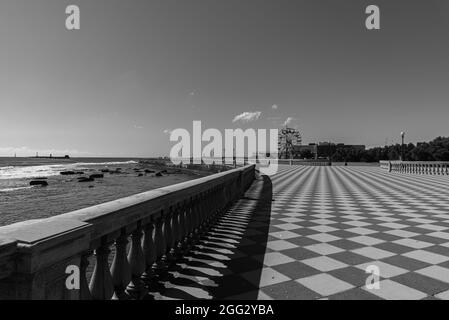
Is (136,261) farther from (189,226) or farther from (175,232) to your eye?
(189,226)

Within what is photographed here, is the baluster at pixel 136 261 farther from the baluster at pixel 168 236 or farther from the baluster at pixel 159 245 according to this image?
the baluster at pixel 168 236

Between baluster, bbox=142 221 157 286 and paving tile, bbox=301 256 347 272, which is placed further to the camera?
paving tile, bbox=301 256 347 272

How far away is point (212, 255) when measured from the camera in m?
4.64

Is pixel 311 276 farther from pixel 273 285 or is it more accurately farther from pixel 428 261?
pixel 428 261

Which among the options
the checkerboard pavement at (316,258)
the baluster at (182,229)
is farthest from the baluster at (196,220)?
the baluster at (182,229)

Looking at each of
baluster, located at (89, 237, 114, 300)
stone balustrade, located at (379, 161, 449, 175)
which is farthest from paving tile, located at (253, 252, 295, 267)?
stone balustrade, located at (379, 161, 449, 175)

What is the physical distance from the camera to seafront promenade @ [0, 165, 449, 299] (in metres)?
1.78

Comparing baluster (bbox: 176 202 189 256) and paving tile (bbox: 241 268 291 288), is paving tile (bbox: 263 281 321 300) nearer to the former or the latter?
paving tile (bbox: 241 268 291 288)

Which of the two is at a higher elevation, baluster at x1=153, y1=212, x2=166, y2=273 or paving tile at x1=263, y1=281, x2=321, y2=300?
baluster at x1=153, y1=212, x2=166, y2=273
